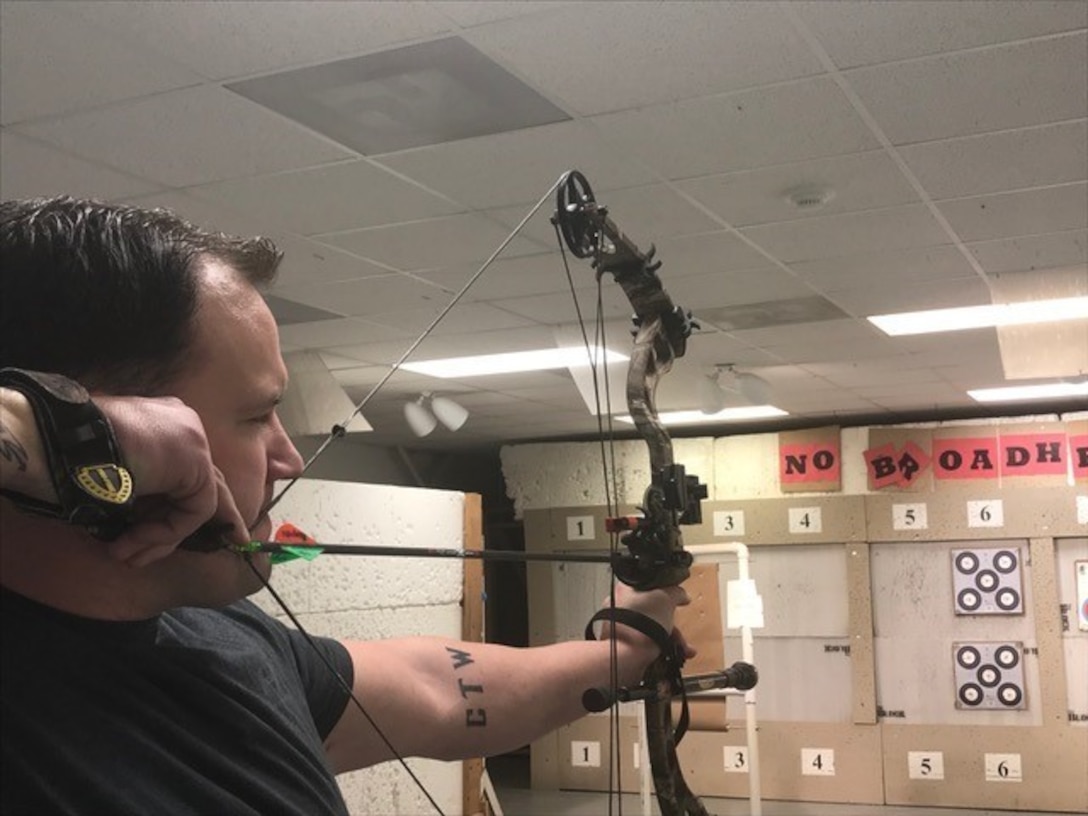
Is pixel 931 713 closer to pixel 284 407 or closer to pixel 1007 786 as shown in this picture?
pixel 1007 786

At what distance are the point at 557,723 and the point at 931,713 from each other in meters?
5.22

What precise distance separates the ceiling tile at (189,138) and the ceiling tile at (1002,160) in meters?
1.33

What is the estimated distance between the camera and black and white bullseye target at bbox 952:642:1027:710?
18.6 feet

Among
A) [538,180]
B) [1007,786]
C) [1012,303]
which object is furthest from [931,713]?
[538,180]

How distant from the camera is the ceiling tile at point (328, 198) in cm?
247

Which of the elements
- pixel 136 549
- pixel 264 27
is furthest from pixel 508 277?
pixel 136 549

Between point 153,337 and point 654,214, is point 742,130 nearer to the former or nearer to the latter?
point 654,214

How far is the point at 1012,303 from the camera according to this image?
358cm

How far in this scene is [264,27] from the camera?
179 cm

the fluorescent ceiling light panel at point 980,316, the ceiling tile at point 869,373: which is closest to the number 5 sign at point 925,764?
the ceiling tile at point 869,373

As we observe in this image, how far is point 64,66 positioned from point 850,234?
2015mm

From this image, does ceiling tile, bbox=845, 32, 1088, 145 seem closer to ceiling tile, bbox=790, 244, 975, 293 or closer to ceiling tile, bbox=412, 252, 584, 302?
ceiling tile, bbox=790, 244, 975, 293

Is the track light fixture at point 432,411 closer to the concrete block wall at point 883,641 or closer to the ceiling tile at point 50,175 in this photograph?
the concrete block wall at point 883,641

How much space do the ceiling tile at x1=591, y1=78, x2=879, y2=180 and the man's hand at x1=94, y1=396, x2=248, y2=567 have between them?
1.70 metres
